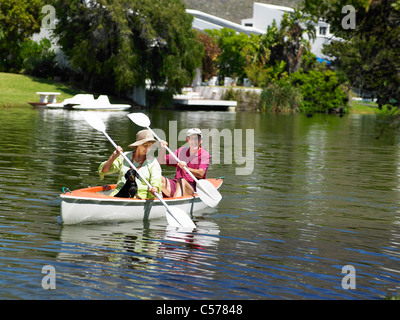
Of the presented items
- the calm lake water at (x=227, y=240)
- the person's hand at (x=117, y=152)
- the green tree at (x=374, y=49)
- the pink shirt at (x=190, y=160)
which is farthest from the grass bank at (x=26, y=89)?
the green tree at (x=374, y=49)

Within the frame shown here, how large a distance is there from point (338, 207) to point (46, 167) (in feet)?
30.3

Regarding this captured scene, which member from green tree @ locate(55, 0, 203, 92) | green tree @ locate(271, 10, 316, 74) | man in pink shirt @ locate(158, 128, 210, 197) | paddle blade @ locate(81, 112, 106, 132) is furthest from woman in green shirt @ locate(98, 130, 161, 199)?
green tree @ locate(271, 10, 316, 74)

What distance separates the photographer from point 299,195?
17.0m

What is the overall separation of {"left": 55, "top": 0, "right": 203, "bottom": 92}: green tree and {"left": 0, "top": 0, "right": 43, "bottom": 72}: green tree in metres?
8.45

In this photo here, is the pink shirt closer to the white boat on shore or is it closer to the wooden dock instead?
the white boat on shore

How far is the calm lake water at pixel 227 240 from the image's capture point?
8.91 metres

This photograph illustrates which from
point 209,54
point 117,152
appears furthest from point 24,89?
point 117,152

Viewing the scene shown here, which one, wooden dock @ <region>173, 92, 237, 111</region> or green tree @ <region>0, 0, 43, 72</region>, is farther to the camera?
green tree @ <region>0, 0, 43, 72</region>

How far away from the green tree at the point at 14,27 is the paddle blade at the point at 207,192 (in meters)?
53.1

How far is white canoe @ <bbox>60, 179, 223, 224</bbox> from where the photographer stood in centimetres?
1218

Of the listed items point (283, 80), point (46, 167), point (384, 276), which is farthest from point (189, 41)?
point (384, 276)

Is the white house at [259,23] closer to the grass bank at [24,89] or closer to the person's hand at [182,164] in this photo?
the grass bank at [24,89]
